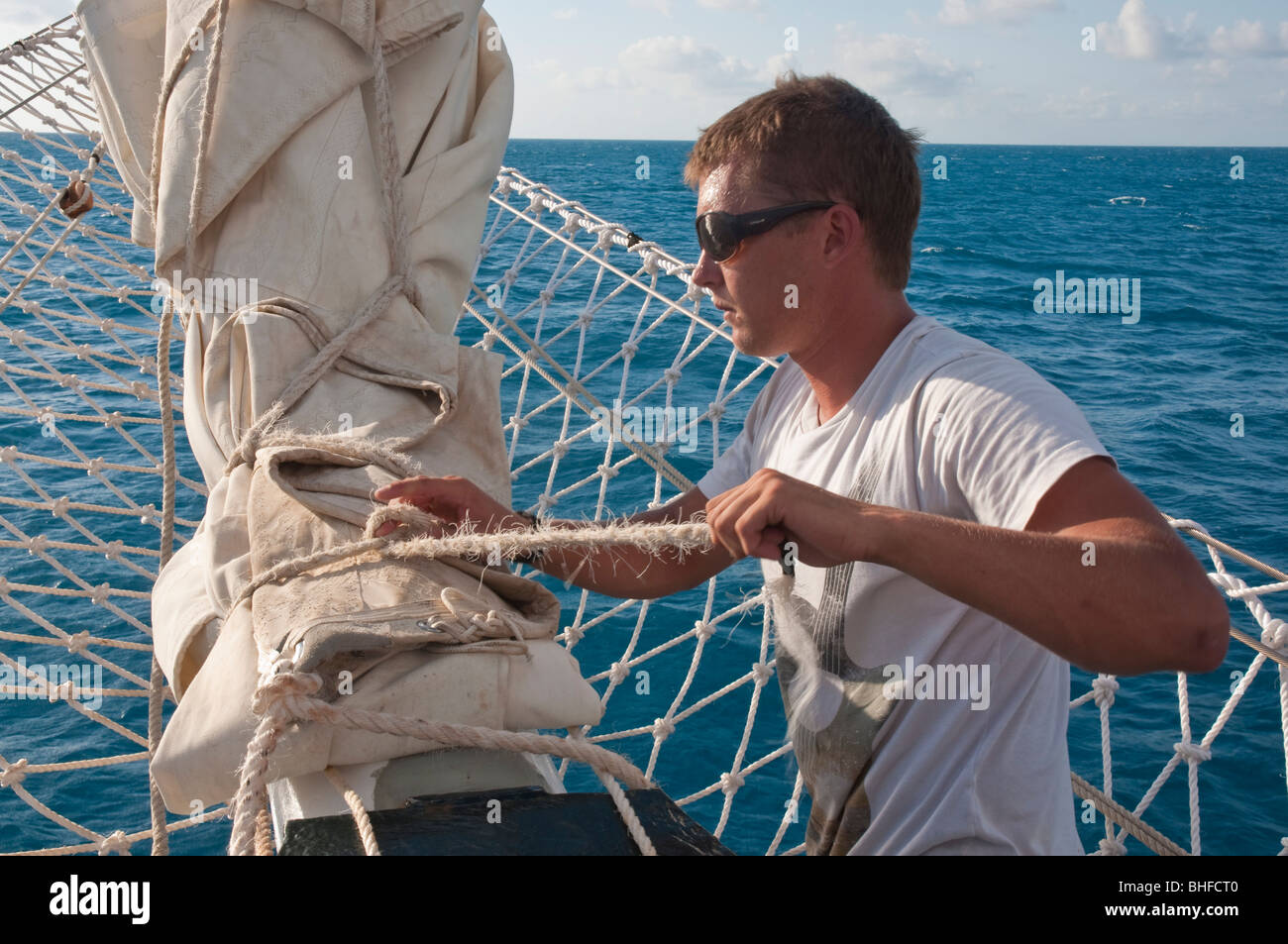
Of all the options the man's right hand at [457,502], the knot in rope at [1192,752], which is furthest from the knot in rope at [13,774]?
the knot in rope at [1192,752]

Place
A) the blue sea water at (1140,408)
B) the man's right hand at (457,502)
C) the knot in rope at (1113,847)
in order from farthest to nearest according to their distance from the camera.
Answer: the blue sea water at (1140,408) → the knot in rope at (1113,847) → the man's right hand at (457,502)

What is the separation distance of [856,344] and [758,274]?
153 millimetres

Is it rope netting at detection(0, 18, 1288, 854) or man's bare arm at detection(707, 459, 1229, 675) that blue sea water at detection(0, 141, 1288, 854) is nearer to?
rope netting at detection(0, 18, 1288, 854)

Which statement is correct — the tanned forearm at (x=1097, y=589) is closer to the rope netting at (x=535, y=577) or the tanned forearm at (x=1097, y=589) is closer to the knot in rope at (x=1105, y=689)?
the rope netting at (x=535, y=577)

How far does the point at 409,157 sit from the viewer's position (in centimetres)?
201

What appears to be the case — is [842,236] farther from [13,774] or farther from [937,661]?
[13,774]

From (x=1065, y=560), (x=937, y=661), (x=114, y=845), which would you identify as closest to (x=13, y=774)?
(x=114, y=845)

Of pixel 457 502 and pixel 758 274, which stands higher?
pixel 758 274

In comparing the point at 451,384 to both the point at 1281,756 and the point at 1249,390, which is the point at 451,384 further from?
the point at 1249,390

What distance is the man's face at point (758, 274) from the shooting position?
1.35m

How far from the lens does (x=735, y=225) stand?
53.2 inches

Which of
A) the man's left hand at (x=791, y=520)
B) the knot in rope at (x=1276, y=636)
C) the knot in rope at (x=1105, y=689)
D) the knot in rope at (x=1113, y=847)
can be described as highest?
the man's left hand at (x=791, y=520)

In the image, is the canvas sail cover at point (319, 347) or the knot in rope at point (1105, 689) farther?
the knot in rope at point (1105, 689)

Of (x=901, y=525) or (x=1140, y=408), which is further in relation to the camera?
(x=1140, y=408)
